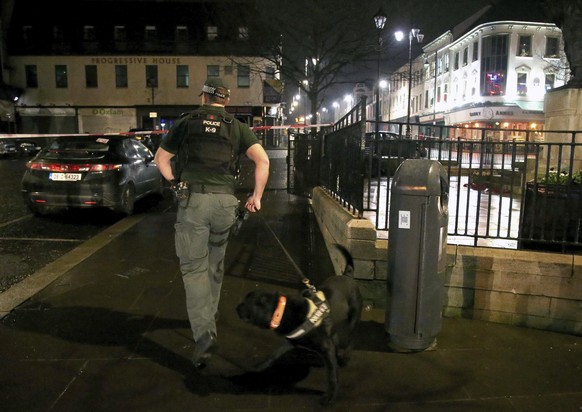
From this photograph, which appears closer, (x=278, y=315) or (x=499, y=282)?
(x=278, y=315)

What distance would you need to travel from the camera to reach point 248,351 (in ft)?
12.5

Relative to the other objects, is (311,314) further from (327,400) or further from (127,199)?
(127,199)

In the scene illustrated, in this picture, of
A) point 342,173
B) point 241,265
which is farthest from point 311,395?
point 342,173

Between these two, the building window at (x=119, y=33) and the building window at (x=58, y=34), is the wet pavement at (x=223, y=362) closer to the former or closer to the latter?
the building window at (x=119, y=33)

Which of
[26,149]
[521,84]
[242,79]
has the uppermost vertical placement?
[521,84]

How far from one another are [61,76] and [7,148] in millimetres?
15795

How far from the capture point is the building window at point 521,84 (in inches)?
1838

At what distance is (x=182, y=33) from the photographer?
139 ft

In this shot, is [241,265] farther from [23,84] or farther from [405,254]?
[23,84]

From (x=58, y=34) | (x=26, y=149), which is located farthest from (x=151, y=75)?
(x=26, y=149)

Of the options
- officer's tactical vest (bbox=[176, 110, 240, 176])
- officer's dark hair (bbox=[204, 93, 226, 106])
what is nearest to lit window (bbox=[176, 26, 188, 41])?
officer's dark hair (bbox=[204, 93, 226, 106])

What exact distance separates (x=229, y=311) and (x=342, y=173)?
2339 mm

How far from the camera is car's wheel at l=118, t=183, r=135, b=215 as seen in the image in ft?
29.2

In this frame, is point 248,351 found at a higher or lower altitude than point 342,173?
lower
